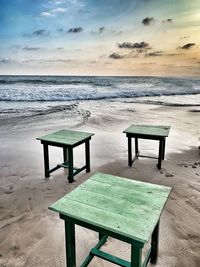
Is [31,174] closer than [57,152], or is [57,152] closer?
[31,174]

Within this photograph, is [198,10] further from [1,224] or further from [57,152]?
[1,224]

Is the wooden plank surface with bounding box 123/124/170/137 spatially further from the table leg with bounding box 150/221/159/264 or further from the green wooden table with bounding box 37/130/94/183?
the table leg with bounding box 150/221/159/264

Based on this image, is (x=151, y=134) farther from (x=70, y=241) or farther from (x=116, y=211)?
(x=70, y=241)

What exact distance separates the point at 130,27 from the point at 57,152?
18.0 metres

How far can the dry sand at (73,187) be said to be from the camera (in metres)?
2.04

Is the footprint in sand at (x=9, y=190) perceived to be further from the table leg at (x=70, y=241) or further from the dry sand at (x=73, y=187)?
the table leg at (x=70, y=241)

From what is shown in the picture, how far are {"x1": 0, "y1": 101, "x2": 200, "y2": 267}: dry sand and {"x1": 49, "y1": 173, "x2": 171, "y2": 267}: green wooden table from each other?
0.38m

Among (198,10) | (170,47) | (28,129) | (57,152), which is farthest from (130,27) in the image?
(57,152)

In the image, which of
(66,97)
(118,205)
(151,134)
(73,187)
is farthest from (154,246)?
(66,97)

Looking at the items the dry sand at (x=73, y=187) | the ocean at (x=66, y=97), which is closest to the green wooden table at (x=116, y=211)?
the dry sand at (x=73, y=187)

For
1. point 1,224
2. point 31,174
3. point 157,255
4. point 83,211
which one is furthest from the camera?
point 31,174

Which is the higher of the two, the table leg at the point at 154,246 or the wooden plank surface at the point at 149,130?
the wooden plank surface at the point at 149,130

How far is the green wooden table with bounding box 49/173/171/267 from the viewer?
1.31 metres

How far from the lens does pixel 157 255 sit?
1981 mm
